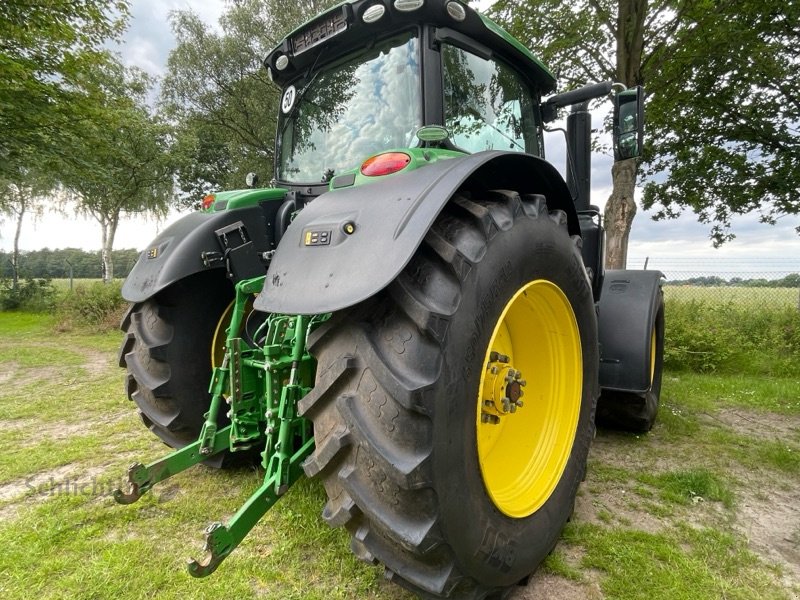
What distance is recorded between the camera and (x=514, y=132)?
2.76m

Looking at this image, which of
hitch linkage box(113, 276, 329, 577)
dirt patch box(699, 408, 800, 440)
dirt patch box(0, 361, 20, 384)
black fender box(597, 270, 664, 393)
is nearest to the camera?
hitch linkage box(113, 276, 329, 577)

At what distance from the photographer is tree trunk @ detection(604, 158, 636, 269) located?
7375 mm

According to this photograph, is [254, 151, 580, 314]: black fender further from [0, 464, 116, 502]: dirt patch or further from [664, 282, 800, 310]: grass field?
[664, 282, 800, 310]: grass field

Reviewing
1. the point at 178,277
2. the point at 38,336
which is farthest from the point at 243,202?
the point at 38,336

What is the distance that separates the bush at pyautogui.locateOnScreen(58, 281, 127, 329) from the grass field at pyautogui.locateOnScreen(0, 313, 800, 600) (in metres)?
7.59

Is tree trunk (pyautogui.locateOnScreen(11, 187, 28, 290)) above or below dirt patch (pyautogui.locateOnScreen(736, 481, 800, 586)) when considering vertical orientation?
above

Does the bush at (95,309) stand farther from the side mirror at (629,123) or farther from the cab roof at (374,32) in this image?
the side mirror at (629,123)

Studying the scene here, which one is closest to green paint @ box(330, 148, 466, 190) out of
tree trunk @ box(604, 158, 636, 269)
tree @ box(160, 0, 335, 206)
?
tree trunk @ box(604, 158, 636, 269)

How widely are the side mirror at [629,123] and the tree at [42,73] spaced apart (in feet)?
28.9

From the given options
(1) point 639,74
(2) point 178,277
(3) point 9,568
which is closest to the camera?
(3) point 9,568

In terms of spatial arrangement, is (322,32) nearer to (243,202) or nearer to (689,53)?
(243,202)

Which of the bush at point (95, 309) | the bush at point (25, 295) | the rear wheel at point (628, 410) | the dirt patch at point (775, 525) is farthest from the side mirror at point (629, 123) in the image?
the bush at point (25, 295)

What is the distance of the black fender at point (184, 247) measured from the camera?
2.17m

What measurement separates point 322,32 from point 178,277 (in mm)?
1406
